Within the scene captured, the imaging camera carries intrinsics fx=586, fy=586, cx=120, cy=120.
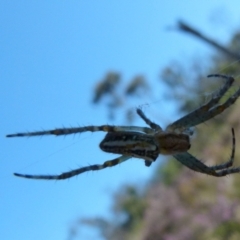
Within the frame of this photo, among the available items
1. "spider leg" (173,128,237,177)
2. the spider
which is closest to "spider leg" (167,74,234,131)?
the spider

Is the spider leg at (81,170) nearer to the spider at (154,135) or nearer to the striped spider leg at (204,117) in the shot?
the spider at (154,135)

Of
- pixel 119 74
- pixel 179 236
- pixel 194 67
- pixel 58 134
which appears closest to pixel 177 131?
pixel 58 134

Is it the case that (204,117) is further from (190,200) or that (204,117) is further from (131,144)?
(190,200)

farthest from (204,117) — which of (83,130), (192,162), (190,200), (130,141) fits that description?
(190,200)

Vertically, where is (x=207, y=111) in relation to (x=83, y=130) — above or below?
below

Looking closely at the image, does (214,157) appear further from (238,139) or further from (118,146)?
(118,146)

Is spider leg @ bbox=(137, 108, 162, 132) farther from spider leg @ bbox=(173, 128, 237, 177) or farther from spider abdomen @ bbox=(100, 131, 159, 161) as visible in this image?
spider leg @ bbox=(173, 128, 237, 177)
